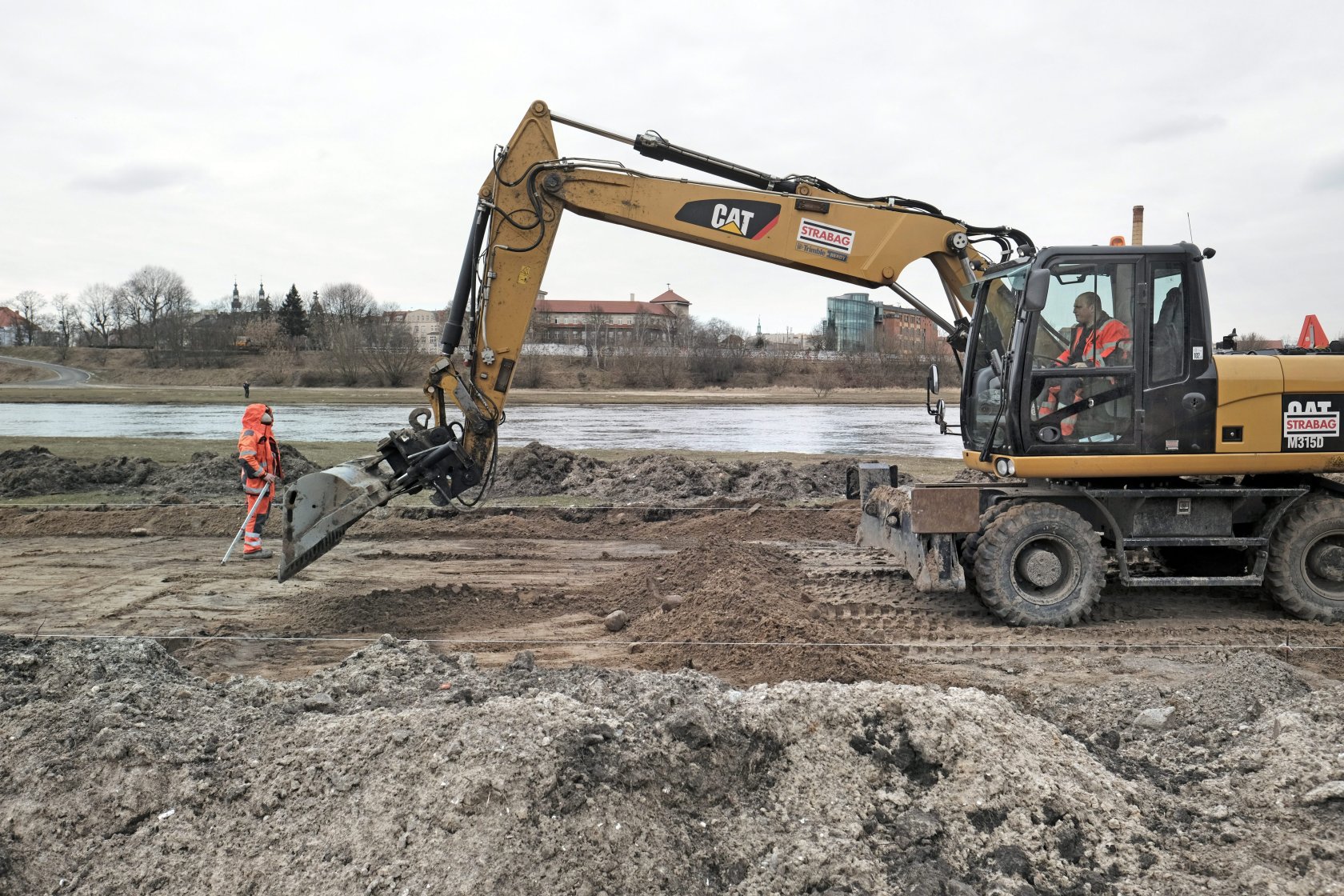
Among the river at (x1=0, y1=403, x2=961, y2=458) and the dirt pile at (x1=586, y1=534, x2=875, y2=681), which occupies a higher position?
the river at (x1=0, y1=403, x2=961, y2=458)

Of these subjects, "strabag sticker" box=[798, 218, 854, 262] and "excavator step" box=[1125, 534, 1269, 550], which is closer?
"excavator step" box=[1125, 534, 1269, 550]

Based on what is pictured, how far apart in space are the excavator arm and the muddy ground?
4.39 ft

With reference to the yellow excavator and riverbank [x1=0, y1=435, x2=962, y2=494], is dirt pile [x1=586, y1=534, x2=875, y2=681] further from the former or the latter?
riverbank [x1=0, y1=435, x2=962, y2=494]

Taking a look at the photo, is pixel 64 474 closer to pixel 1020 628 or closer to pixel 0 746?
pixel 0 746

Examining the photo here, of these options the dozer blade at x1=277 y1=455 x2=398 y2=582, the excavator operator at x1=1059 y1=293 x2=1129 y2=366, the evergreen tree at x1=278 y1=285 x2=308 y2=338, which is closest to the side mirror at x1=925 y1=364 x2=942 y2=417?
the excavator operator at x1=1059 y1=293 x2=1129 y2=366

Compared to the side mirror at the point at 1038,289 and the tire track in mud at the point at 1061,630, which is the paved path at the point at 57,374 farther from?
the side mirror at the point at 1038,289

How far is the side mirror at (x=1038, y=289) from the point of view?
659cm

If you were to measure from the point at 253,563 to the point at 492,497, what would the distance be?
14.1 ft

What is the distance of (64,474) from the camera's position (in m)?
13.7

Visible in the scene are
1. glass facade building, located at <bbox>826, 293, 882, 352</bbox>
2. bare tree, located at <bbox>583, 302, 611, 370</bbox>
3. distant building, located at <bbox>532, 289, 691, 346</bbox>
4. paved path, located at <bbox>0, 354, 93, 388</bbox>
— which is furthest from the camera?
glass facade building, located at <bbox>826, 293, 882, 352</bbox>

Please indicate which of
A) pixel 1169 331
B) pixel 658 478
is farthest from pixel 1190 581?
pixel 658 478

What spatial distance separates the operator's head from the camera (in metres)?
6.93

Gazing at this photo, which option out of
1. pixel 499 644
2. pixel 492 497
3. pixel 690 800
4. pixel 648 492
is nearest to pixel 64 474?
pixel 492 497

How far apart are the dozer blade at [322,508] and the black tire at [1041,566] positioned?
4.70 meters
